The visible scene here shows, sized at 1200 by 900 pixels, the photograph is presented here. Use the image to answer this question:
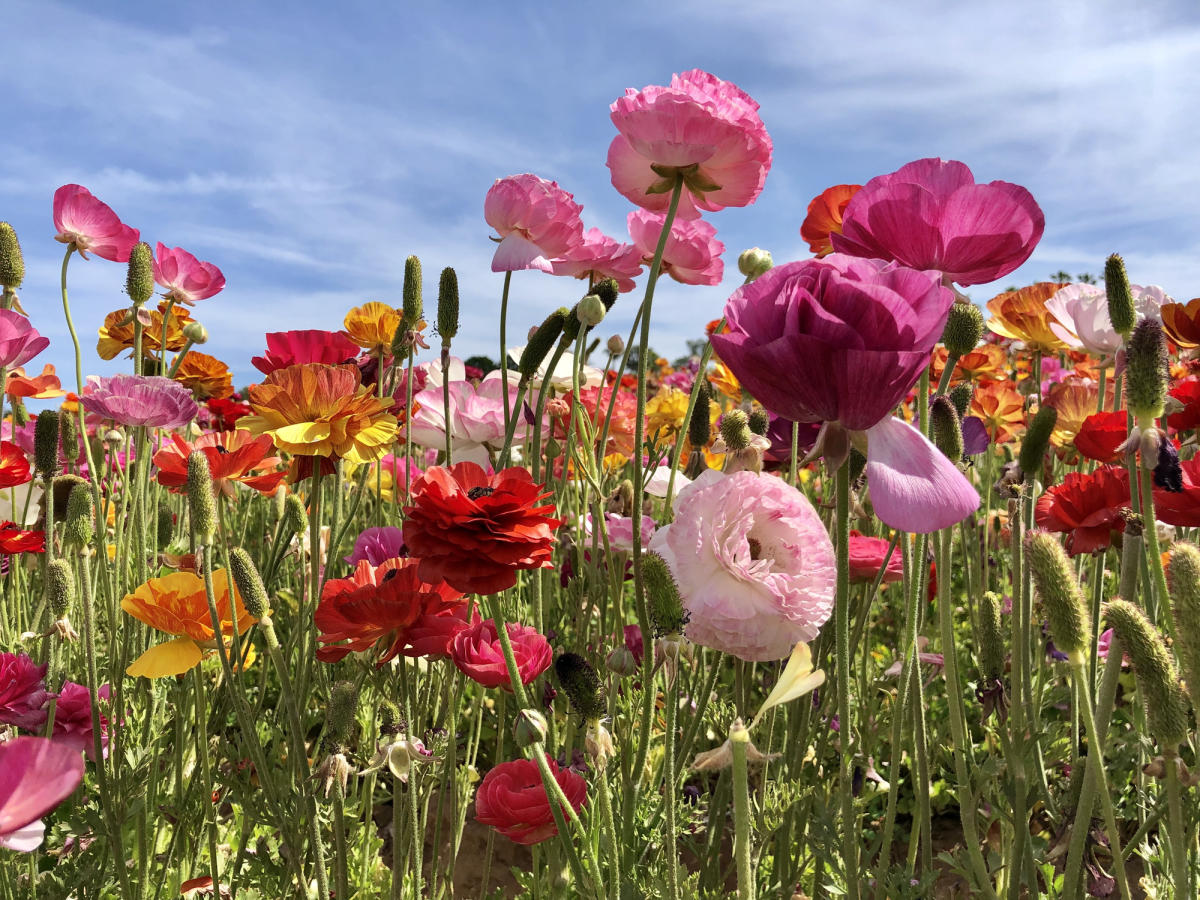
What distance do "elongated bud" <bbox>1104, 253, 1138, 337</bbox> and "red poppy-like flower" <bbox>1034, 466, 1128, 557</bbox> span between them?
15.0 inches

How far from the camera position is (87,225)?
2012 mm

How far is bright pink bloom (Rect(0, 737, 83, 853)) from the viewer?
54 cm

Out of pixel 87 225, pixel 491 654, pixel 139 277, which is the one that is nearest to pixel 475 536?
pixel 491 654

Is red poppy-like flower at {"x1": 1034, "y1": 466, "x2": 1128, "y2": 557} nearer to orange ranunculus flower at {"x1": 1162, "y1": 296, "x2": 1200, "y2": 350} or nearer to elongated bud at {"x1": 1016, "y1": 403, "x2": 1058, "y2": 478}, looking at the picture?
elongated bud at {"x1": 1016, "y1": 403, "x2": 1058, "y2": 478}

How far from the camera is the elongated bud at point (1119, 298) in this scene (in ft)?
3.47

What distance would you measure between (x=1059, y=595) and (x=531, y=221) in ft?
3.74

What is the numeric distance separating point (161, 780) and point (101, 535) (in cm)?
59

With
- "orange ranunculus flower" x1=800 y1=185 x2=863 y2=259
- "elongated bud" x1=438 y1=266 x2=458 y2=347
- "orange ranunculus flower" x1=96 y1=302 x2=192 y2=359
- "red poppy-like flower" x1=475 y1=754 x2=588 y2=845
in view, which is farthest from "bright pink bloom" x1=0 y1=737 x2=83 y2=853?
"orange ranunculus flower" x1=96 y1=302 x2=192 y2=359

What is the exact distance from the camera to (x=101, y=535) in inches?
65.6

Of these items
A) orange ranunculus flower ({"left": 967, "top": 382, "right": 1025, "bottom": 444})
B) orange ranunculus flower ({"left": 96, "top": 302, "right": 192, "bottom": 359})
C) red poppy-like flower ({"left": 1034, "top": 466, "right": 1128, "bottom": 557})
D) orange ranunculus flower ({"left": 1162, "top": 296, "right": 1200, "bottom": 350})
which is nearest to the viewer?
red poppy-like flower ({"left": 1034, "top": 466, "right": 1128, "bottom": 557})

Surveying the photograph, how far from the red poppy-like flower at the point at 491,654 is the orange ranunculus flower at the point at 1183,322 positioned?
1296mm

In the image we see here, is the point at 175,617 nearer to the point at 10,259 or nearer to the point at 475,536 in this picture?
the point at 475,536

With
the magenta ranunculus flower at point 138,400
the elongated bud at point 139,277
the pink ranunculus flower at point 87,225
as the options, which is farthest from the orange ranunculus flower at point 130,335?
the magenta ranunculus flower at point 138,400

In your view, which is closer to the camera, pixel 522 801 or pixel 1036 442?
pixel 522 801
